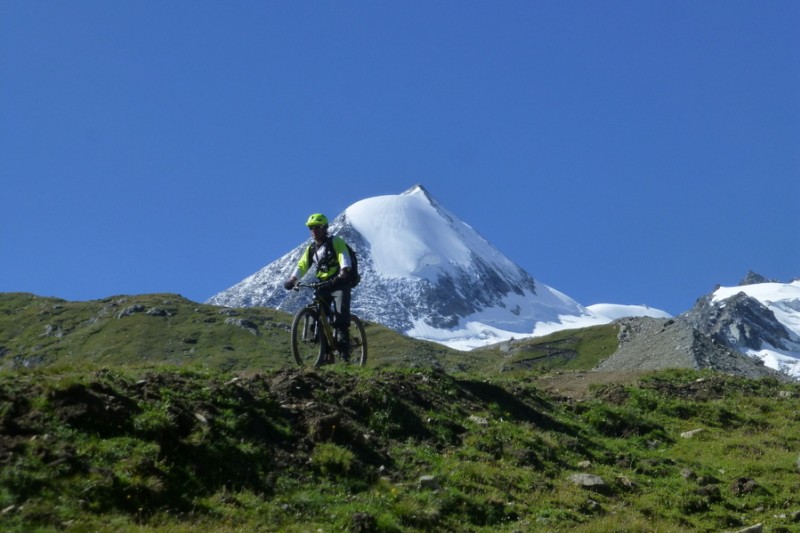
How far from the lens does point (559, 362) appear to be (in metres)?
150

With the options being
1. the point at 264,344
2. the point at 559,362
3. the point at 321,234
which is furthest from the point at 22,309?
the point at 321,234

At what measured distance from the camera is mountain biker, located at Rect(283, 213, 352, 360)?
17.1 meters

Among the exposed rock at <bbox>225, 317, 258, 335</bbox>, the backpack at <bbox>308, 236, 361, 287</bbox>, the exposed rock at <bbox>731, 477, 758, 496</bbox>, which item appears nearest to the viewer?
the exposed rock at <bbox>731, 477, 758, 496</bbox>

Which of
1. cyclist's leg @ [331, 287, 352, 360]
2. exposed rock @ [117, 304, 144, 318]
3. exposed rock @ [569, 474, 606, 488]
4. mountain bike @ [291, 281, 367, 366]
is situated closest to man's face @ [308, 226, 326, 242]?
mountain bike @ [291, 281, 367, 366]

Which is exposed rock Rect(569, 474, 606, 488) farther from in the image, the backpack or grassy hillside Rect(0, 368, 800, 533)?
the backpack

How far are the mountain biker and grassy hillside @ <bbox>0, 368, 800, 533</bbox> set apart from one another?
190cm

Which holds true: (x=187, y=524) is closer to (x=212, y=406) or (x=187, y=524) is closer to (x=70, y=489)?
(x=70, y=489)

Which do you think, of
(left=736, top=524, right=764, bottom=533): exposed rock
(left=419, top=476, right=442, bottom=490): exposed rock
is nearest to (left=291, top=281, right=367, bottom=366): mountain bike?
(left=419, top=476, right=442, bottom=490): exposed rock

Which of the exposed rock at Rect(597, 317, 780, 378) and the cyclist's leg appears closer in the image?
the cyclist's leg

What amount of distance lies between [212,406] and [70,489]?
3.16m

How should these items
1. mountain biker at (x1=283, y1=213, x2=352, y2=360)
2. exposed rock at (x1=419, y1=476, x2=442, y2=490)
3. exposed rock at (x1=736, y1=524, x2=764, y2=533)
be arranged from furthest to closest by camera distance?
mountain biker at (x1=283, y1=213, x2=352, y2=360) < exposed rock at (x1=419, y1=476, x2=442, y2=490) < exposed rock at (x1=736, y1=524, x2=764, y2=533)

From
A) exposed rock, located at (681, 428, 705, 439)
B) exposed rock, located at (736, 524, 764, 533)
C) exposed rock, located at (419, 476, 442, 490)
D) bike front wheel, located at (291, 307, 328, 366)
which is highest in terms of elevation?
bike front wheel, located at (291, 307, 328, 366)

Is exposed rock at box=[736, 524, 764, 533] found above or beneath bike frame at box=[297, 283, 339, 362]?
beneath

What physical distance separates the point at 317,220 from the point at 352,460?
685 centimetres
